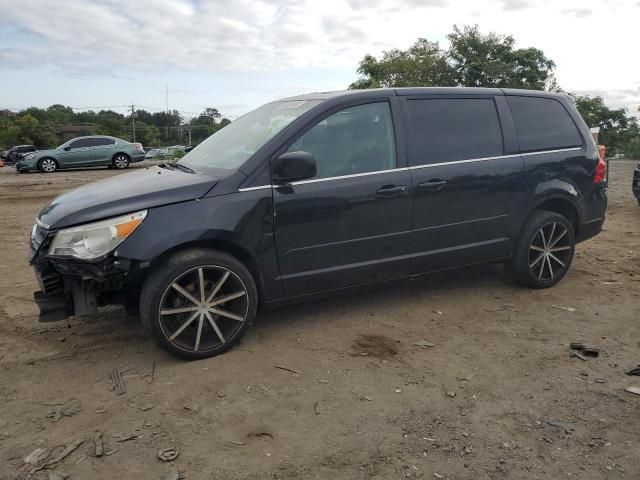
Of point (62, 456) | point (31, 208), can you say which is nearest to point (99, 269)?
point (62, 456)

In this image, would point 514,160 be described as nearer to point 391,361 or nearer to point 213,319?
point 391,361

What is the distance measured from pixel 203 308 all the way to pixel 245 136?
1.54 m

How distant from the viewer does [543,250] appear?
507cm

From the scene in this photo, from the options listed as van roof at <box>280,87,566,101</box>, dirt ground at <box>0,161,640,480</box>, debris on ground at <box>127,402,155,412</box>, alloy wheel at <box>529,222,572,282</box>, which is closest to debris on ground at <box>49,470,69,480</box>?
dirt ground at <box>0,161,640,480</box>

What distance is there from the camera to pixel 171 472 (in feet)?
8.43

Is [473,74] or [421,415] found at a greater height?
[473,74]

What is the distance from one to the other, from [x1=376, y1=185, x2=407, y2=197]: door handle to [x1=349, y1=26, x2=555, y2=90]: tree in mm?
29923

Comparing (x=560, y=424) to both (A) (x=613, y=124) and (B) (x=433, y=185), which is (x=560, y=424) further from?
(A) (x=613, y=124)

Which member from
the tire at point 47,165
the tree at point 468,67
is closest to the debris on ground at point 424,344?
the tire at point 47,165

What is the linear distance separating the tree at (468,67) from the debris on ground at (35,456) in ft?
105

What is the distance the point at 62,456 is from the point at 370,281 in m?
2.44

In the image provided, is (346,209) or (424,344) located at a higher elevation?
(346,209)

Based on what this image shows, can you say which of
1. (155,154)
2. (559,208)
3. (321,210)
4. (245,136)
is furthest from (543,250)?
(155,154)

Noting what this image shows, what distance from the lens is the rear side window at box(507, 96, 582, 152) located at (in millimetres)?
4945
